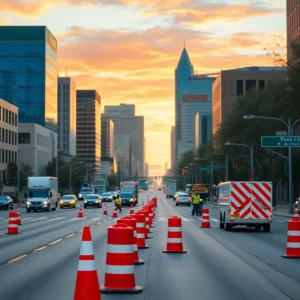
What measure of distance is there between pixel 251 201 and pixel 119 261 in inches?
881

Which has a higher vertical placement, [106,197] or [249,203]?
[249,203]

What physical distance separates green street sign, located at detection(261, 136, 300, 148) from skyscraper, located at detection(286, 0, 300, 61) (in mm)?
37476

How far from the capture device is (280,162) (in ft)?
256

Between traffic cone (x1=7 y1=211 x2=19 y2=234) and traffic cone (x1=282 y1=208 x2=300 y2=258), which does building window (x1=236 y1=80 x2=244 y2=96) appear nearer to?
traffic cone (x1=7 y1=211 x2=19 y2=234)

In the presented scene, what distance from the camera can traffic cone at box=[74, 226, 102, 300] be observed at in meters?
10.5

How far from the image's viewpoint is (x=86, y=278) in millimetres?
10586

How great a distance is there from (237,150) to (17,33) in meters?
101

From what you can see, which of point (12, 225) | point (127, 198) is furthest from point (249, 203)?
point (127, 198)

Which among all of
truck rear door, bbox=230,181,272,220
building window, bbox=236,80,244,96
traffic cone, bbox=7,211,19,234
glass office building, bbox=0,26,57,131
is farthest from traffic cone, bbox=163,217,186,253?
glass office building, bbox=0,26,57,131

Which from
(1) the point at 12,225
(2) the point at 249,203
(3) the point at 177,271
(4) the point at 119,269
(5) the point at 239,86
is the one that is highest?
(5) the point at 239,86

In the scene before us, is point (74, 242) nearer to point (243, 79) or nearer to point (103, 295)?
point (103, 295)

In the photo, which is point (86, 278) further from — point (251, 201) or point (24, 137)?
point (24, 137)

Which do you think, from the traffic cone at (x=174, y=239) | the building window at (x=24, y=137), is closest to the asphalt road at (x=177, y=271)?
the traffic cone at (x=174, y=239)

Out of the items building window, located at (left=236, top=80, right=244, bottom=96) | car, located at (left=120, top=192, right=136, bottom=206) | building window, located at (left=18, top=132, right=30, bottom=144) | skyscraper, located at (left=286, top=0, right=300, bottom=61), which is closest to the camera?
car, located at (left=120, top=192, right=136, bottom=206)
